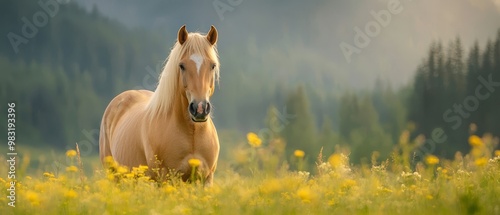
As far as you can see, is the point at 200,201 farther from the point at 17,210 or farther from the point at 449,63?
the point at 449,63

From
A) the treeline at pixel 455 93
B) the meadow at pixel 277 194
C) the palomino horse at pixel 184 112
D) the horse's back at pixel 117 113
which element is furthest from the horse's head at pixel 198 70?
the treeline at pixel 455 93

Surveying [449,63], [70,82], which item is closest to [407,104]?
[449,63]

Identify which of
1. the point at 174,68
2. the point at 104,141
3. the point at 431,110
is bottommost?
the point at 104,141

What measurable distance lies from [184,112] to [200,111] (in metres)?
0.98

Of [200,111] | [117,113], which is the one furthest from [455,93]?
[200,111]

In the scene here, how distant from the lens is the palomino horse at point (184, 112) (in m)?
8.99

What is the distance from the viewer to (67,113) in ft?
569

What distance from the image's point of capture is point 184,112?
9523 millimetres

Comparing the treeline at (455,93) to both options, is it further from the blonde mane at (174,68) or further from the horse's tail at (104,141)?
the blonde mane at (174,68)

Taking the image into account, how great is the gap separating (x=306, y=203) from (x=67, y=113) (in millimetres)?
174169

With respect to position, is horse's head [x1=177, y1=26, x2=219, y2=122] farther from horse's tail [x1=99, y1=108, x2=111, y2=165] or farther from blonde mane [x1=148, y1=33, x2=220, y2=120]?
horse's tail [x1=99, y1=108, x2=111, y2=165]

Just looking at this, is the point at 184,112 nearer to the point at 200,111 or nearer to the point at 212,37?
the point at 200,111

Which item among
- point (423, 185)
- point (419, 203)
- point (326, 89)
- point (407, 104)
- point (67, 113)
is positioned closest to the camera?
point (419, 203)

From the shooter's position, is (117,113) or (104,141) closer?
(117,113)
